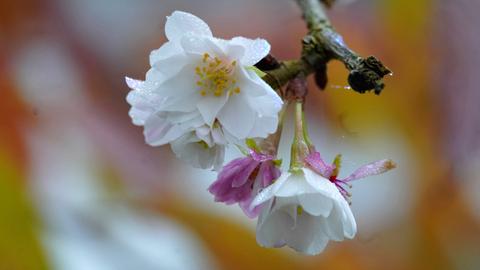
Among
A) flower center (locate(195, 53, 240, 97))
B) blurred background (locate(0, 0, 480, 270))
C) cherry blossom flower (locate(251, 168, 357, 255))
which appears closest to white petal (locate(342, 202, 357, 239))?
cherry blossom flower (locate(251, 168, 357, 255))

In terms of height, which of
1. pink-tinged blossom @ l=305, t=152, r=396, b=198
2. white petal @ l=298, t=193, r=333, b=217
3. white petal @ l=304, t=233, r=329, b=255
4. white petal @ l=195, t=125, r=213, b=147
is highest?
white petal @ l=195, t=125, r=213, b=147

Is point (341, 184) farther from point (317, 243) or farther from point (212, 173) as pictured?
point (212, 173)

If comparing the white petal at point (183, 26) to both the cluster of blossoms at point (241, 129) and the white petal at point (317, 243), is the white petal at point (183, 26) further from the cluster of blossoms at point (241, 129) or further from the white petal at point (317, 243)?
the white petal at point (317, 243)

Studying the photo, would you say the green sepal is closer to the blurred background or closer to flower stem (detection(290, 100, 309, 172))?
flower stem (detection(290, 100, 309, 172))

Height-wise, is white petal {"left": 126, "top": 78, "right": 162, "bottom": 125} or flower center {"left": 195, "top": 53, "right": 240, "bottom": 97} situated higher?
flower center {"left": 195, "top": 53, "right": 240, "bottom": 97}

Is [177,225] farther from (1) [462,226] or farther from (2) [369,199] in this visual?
(1) [462,226]

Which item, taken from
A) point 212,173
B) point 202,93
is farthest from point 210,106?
point 212,173

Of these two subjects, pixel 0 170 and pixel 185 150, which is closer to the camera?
pixel 185 150

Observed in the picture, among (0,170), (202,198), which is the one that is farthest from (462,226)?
(0,170)
